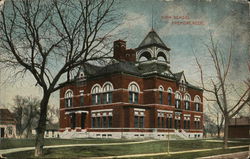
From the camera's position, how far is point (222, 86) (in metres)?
13.1

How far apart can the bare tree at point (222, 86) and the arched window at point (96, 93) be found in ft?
10.6

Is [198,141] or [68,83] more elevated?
[68,83]

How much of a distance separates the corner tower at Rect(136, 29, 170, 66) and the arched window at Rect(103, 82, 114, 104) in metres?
1.19

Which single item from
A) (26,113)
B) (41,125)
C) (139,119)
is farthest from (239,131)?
(26,113)

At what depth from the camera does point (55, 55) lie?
453 inches

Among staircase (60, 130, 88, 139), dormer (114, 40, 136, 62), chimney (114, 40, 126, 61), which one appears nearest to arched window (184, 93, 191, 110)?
dormer (114, 40, 136, 62)

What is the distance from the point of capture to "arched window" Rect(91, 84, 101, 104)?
40.2 feet

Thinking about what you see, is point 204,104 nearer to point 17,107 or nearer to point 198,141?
point 198,141

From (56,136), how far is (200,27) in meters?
5.51

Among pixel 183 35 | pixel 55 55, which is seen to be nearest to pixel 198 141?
pixel 183 35

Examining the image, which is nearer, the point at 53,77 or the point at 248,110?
the point at 53,77

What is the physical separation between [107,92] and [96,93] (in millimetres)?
515

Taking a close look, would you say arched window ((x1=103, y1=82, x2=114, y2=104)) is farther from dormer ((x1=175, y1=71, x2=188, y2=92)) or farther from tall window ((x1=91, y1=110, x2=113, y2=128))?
dormer ((x1=175, y1=71, x2=188, y2=92))

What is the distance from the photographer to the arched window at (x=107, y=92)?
473 inches
